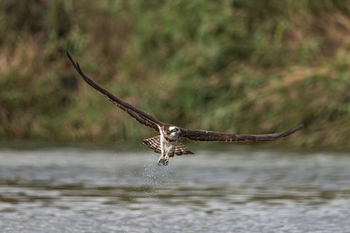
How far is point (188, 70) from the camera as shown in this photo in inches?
901

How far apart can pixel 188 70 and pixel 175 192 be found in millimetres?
9083

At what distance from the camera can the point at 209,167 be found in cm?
1773

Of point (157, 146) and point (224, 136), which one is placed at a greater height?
point (224, 136)

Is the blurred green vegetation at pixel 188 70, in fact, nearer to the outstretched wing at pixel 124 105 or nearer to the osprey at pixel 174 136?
the osprey at pixel 174 136

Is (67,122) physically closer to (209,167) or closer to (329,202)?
(209,167)

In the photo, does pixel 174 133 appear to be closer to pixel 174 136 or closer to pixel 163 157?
pixel 174 136

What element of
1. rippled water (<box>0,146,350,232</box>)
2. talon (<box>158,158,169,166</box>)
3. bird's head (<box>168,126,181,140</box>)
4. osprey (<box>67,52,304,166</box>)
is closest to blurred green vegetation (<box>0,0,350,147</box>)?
rippled water (<box>0,146,350,232</box>)

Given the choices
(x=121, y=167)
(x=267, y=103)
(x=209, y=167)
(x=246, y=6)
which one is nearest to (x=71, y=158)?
(x=121, y=167)

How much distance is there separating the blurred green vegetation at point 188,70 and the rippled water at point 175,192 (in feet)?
5.45

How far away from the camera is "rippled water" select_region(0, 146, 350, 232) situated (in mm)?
11203

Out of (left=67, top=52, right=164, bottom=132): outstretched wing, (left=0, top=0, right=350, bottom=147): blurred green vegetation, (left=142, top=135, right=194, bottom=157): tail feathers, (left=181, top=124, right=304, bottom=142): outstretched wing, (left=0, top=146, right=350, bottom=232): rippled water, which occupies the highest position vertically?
(left=0, top=0, right=350, bottom=147): blurred green vegetation

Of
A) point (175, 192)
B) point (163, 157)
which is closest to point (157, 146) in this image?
point (163, 157)

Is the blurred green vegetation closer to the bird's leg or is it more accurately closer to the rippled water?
the rippled water

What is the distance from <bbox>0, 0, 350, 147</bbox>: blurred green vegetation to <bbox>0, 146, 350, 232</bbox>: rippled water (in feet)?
5.45
